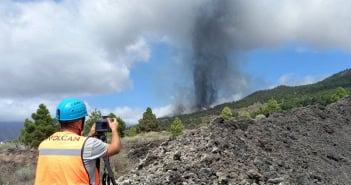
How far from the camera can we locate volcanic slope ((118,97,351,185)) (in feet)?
37.1

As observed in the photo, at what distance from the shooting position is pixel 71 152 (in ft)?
15.1

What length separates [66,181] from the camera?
461 centimetres

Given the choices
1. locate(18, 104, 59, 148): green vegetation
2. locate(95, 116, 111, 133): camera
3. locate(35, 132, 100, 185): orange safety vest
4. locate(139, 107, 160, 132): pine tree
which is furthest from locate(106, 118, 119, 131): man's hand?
locate(139, 107, 160, 132): pine tree

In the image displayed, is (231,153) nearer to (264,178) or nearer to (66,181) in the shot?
(264,178)

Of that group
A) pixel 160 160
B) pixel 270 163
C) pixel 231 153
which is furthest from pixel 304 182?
pixel 160 160

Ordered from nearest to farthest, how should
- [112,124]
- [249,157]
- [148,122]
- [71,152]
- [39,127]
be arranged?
1. [71,152]
2. [112,124]
3. [249,157]
4. [39,127]
5. [148,122]

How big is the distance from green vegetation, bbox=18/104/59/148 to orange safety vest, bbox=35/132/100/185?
45.6 metres

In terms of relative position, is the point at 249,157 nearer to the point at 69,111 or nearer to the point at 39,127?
the point at 69,111

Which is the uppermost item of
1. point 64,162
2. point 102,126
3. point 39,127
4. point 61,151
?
point 39,127

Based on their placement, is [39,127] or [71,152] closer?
[71,152]

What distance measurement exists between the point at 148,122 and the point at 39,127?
16.8 meters

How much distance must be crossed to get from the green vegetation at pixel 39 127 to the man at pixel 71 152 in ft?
150

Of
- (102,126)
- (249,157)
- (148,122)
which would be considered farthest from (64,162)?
(148,122)

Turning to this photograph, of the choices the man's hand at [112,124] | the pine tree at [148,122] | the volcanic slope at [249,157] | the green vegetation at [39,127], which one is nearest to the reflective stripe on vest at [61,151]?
the man's hand at [112,124]
